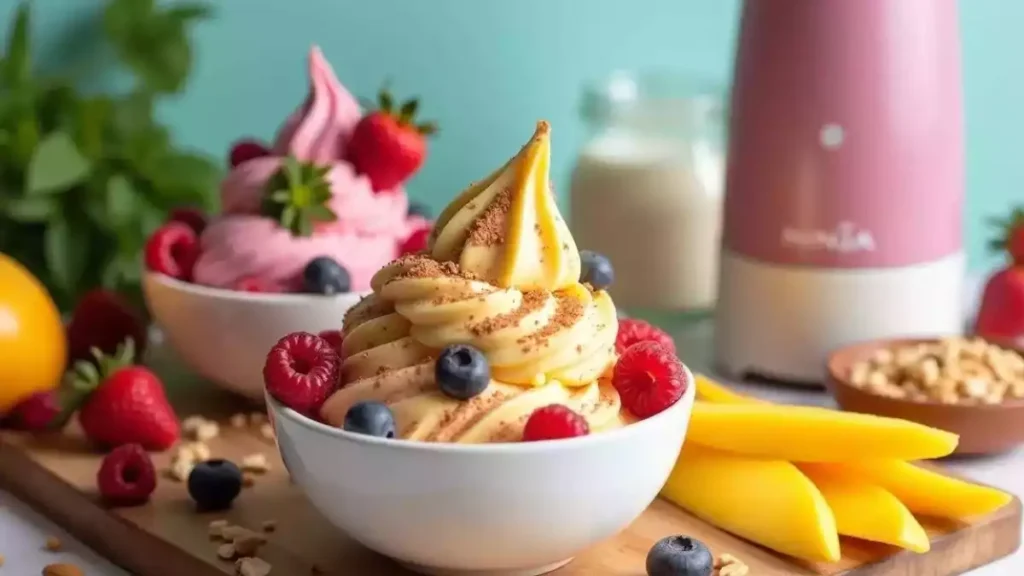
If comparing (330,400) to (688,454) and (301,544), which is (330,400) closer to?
(301,544)

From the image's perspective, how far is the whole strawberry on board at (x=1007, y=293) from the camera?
55.4 inches

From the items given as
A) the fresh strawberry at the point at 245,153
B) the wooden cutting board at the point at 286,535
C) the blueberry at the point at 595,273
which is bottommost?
the wooden cutting board at the point at 286,535

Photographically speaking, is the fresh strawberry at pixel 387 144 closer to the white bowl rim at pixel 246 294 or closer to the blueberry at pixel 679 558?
the white bowl rim at pixel 246 294

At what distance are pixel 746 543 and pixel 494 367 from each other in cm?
24

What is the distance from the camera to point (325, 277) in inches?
44.1

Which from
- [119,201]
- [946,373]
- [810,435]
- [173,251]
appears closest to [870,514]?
[810,435]

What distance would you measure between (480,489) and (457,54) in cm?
99

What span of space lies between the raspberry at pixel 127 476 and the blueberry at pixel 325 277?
198mm

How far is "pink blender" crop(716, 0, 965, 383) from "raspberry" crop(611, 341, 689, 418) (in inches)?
18.3

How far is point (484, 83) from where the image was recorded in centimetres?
171

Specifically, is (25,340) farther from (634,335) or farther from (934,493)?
(934,493)

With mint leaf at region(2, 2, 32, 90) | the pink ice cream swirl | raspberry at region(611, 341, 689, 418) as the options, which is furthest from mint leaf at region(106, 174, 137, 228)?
raspberry at region(611, 341, 689, 418)

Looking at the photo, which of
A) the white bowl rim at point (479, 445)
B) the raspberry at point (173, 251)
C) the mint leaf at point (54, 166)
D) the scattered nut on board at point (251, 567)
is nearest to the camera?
the white bowl rim at point (479, 445)

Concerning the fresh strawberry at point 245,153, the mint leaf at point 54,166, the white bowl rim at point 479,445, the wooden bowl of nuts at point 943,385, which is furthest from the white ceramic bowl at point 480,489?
the mint leaf at point 54,166
